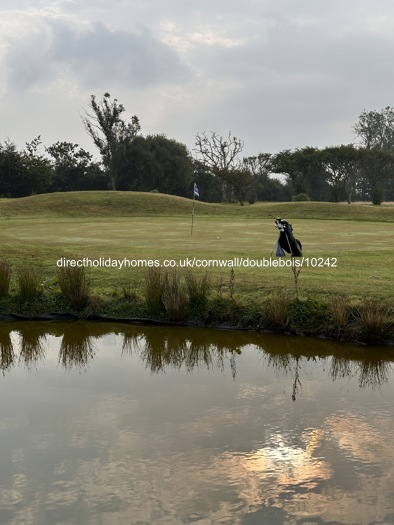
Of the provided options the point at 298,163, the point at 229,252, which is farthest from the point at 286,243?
the point at 298,163

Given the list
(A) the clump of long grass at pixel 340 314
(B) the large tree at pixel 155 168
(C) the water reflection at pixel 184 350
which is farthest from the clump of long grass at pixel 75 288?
(B) the large tree at pixel 155 168

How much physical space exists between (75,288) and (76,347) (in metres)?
2.16

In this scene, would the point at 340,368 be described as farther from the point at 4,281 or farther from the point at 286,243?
the point at 286,243

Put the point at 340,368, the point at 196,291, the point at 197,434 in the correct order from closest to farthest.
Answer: the point at 197,434
the point at 340,368
the point at 196,291

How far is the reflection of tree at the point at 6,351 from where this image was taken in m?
10.5

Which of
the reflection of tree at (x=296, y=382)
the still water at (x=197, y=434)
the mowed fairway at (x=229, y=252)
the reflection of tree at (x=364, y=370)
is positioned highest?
the mowed fairway at (x=229, y=252)

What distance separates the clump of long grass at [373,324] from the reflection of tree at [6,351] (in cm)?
550

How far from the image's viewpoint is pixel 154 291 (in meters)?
12.9

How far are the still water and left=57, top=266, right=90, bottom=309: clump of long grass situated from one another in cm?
198

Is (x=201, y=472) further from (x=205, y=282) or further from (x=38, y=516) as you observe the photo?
(x=205, y=282)

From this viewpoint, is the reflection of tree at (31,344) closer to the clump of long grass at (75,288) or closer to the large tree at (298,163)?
the clump of long grass at (75,288)

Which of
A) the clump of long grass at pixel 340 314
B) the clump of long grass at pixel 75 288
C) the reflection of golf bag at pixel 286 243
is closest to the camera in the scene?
the clump of long grass at pixel 340 314

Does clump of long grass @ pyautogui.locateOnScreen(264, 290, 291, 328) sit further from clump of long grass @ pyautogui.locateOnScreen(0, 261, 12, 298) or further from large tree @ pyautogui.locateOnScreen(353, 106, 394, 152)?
large tree @ pyautogui.locateOnScreen(353, 106, 394, 152)

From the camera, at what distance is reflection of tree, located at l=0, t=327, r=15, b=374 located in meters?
10.5
